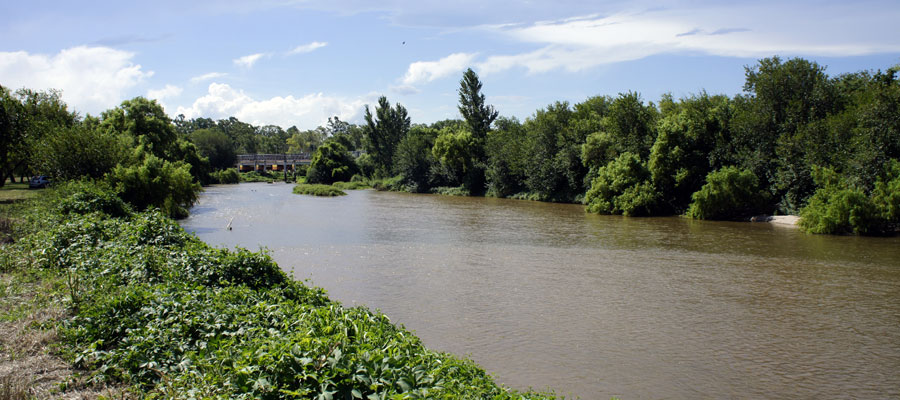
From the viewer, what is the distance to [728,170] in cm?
3428

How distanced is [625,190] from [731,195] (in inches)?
278

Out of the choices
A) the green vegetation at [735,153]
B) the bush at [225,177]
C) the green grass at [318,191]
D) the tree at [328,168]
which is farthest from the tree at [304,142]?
the green vegetation at [735,153]

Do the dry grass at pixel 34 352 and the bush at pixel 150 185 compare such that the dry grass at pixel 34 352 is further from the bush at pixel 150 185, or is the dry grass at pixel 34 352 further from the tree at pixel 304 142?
the tree at pixel 304 142

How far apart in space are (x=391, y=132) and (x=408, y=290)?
74282 millimetres

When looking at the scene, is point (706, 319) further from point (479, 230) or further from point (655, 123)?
point (655, 123)

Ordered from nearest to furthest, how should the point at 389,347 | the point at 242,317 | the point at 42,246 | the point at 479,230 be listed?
the point at 389,347, the point at 242,317, the point at 42,246, the point at 479,230

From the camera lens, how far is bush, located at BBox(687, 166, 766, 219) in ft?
112

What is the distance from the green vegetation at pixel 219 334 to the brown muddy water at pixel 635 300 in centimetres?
354

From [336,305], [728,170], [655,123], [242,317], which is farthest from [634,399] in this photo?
[655,123]

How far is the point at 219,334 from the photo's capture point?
6551 millimetres

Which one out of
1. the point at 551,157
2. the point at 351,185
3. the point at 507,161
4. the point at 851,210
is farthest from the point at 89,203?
the point at 351,185

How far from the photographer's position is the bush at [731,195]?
34.0 meters

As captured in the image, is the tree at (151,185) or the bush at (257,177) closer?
the tree at (151,185)

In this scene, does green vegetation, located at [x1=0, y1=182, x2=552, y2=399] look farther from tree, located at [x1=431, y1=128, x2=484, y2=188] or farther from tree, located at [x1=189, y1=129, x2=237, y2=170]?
tree, located at [x1=189, y1=129, x2=237, y2=170]
